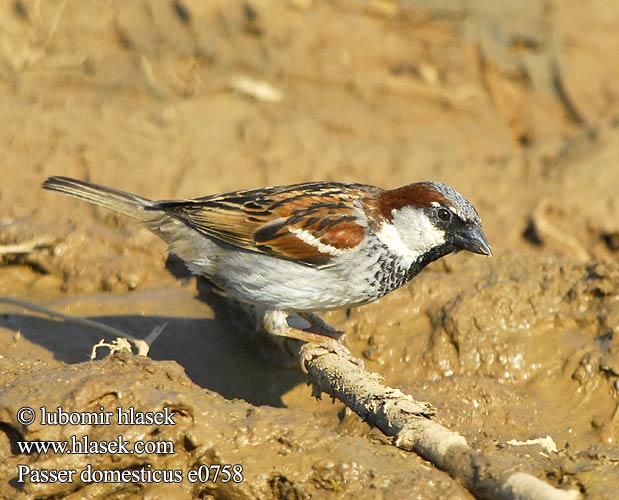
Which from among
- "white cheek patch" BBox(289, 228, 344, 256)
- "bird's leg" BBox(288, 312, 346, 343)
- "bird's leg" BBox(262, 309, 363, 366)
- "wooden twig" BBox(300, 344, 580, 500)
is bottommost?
"bird's leg" BBox(288, 312, 346, 343)

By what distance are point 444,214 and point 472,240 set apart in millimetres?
220

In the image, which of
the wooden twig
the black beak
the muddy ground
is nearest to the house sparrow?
the black beak

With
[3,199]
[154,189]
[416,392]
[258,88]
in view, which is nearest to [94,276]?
[3,199]

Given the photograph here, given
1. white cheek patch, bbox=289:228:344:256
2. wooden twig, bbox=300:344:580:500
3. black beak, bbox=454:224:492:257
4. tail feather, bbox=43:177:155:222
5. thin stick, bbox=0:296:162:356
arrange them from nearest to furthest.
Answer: wooden twig, bbox=300:344:580:500 → black beak, bbox=454:224:492:257 → white cheek patch, bbox=289:228:344:256 → thin stick, bbox=0:296:162:356 → tail feather, bbox=43:177:155:222

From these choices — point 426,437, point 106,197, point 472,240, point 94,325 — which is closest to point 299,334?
point 472,240

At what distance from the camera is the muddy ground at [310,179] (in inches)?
151

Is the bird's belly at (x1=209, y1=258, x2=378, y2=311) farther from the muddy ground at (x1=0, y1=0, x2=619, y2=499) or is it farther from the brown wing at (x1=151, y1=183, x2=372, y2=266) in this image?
the muddy ground at (x1=0, y1=0, x2=619, y2=499)

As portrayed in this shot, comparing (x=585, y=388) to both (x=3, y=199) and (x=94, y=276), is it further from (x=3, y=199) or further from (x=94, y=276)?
(x=3, y=199)

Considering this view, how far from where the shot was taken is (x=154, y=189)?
778cm

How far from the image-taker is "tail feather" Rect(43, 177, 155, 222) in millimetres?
5574

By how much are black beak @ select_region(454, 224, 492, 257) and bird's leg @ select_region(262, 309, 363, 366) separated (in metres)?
0.89

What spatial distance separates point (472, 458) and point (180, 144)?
520 cm

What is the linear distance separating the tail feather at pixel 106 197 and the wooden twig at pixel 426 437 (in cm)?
171

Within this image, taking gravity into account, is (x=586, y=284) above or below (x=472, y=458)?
above
